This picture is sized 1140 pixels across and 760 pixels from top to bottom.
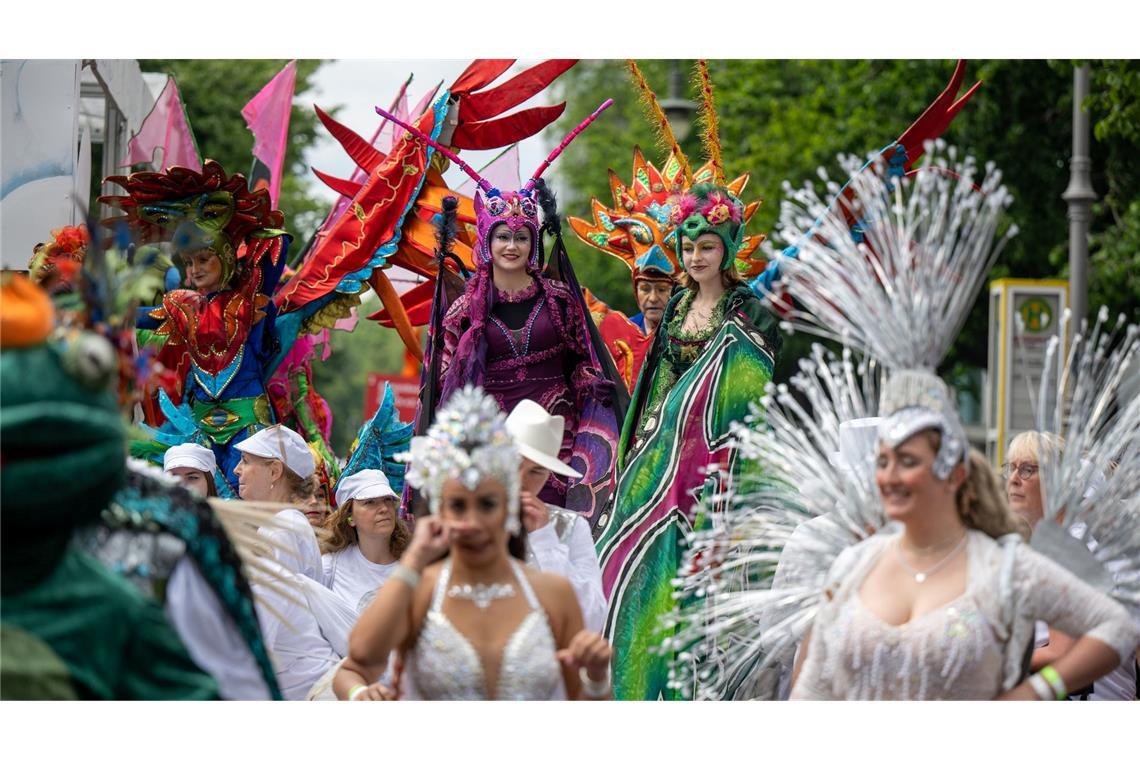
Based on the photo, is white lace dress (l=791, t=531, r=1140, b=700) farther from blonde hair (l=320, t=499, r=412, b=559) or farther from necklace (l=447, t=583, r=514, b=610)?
blonde hair (l=320, t=499, r=412, b=559)

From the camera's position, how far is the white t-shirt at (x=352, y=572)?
7159 mm

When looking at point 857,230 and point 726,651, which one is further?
point 857,230

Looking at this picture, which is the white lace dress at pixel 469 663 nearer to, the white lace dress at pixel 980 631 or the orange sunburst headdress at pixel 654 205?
the white lace dress at pixel 980 631

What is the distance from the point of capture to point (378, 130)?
10.5m

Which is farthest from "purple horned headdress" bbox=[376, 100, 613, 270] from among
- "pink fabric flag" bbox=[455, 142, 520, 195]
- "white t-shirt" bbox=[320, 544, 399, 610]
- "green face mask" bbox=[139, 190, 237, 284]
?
"pink fabric flag" bbox=[455, 142, 520, 195]

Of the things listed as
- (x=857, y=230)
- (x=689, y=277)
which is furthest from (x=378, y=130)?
(x=857, y=230)

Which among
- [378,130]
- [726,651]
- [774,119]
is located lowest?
[726,651]

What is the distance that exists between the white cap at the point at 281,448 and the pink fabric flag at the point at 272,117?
14.8ft

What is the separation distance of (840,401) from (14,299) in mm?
2306

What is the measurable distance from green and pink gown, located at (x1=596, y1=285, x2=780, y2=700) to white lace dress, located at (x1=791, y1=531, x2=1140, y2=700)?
1.94 meters

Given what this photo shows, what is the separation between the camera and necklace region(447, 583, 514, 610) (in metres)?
4.33

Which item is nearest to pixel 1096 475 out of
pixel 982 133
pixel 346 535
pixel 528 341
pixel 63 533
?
pixel 63 533

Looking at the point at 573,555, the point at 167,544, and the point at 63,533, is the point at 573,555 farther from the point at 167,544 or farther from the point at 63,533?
the point at 63,533

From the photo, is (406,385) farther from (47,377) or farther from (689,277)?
(47,377)
